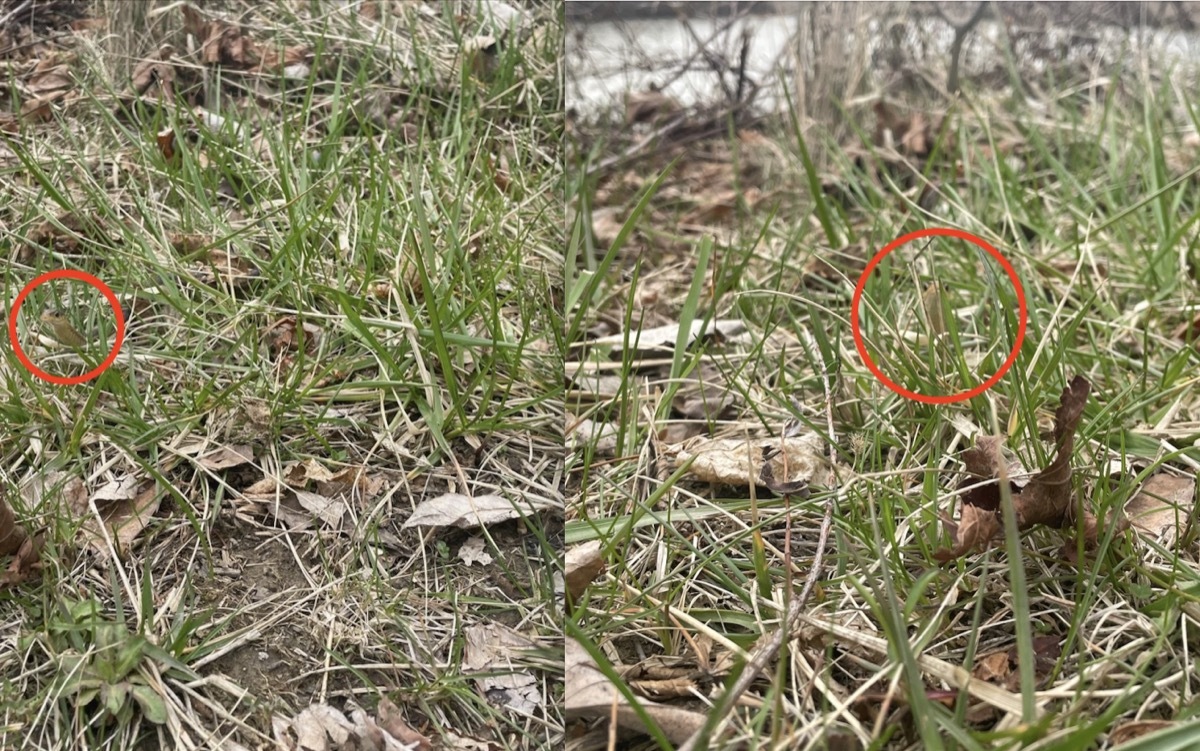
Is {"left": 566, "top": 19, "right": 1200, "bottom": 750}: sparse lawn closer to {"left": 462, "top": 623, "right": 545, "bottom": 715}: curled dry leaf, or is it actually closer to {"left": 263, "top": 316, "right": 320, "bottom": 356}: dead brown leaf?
{"left": 462, "top": 623, "right": 545, "bottom": 715}: curled dry leaf

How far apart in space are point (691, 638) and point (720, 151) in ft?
5.91

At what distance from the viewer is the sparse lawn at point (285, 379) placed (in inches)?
40.5

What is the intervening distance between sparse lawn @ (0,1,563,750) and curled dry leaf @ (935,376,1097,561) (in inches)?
18.2

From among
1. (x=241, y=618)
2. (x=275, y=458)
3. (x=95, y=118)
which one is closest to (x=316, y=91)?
Answer: (x=95, y=118)

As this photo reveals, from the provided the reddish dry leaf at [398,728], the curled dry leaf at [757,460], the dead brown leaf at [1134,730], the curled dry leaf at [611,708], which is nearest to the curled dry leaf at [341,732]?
the reddish dry leaf at [398,728]

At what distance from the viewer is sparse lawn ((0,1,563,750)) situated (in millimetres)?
1028

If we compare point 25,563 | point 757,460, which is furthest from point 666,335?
point 25,563

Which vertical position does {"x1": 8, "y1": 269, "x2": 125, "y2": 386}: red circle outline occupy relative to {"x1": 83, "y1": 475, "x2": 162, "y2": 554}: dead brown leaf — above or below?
above

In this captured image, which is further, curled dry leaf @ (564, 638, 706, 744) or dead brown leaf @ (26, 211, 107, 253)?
dead brown leaf @ (26, 211, 107, 253)

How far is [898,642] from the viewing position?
927 millimetres

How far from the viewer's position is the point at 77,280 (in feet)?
3.78

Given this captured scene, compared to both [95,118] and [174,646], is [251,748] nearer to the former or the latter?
[174,646]

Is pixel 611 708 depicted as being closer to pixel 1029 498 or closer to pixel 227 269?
pixel 1029 498

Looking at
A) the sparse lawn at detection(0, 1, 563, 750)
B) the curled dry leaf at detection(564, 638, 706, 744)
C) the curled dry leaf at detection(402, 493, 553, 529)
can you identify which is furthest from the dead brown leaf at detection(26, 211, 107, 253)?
the curled dry leaf at detection(564, 638, 706, 744)
